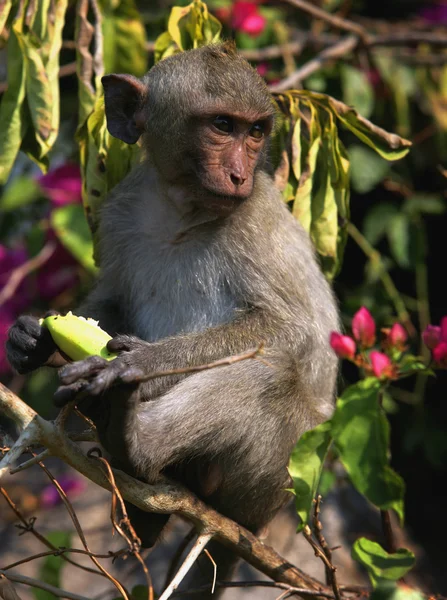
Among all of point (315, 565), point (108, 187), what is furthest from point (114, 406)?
point (315, 565)

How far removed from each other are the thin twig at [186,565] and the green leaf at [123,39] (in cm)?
285

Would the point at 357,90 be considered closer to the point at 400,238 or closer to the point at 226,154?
the point at 400,238

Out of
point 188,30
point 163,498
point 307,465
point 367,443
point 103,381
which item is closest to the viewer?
point 367,443

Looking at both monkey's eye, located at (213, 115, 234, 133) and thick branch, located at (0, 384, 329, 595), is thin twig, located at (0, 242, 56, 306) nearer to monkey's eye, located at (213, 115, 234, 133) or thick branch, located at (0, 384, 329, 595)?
monkey's eye, located at (213, 115, 234, 133)

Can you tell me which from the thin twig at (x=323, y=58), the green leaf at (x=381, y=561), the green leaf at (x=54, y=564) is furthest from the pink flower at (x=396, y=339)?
Answer: the thin twig at (x=323, y=58)

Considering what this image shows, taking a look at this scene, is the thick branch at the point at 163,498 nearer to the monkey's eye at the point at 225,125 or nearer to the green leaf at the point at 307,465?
the green leaf at the point at 307,465

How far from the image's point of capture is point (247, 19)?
6.42m

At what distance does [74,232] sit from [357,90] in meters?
2.44

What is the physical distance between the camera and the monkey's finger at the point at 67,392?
3.15 metres

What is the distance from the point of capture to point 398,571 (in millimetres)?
2941

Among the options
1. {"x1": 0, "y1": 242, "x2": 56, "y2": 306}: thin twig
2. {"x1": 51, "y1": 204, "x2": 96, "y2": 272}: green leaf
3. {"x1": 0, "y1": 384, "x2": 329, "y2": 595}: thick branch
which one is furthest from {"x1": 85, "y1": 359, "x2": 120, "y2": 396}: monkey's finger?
{"x1": 0, "y1": 242, "x2": 56, "y2": 306}: thin twig

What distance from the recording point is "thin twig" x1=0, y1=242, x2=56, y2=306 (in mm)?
6195

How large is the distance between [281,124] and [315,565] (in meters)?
3.57

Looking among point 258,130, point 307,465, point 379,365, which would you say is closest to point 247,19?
point 258,130
